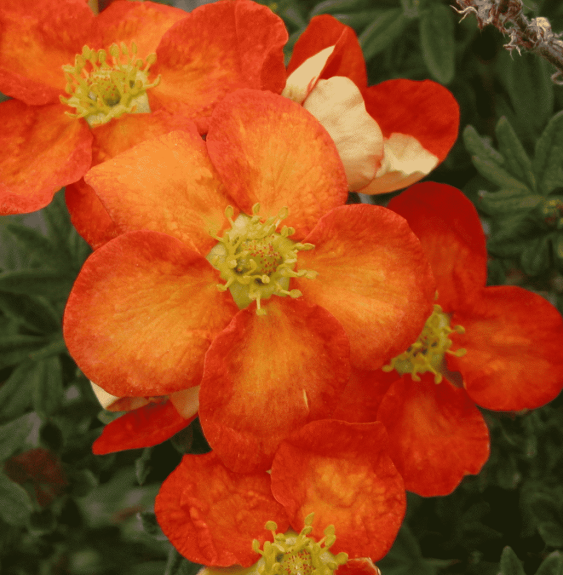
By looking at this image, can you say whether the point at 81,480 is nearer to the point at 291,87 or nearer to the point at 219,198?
the point at 219,198

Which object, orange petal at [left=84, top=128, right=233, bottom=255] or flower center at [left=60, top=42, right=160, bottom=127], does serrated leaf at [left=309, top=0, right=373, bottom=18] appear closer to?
flower center at [left=60, top=42, right=160, bottom=127]

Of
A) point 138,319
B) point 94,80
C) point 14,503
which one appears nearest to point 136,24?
→ point 94,80

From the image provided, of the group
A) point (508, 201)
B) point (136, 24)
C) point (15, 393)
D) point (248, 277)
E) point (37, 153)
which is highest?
point (136, 24)

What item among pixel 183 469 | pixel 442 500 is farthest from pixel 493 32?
pixel 183 469

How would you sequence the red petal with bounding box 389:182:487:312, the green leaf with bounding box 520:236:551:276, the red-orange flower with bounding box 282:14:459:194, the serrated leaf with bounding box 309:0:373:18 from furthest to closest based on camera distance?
the serrated leaf with bounding box 309:0:373:18
the green leaf with bounding box 520:236:551:276
the red petal with bounding box 389:182:487:312
the red-orange flower with bounding box 282:14:459:194

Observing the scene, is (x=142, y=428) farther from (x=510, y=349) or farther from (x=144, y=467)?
(x=510, y=349)

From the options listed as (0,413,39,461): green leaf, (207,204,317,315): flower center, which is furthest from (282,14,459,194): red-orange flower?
(0,413,39,461): green leaf
